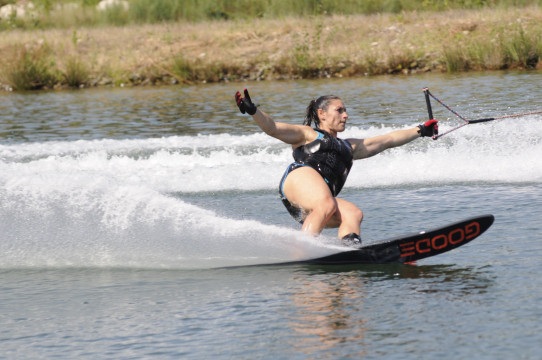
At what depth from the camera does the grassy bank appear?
21.0 m

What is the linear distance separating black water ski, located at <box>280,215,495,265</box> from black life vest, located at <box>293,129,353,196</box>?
0.60 metres

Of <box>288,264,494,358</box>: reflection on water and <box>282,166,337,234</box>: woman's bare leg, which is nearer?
<box>288,264,494,358</box>: reflection on water

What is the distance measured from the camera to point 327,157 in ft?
19.6

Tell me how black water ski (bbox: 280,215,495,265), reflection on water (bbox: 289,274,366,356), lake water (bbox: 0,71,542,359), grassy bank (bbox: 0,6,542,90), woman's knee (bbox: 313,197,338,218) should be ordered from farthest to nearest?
1. grassy bank (bbox: 0,6,542,90)
2. woman's knee (bbox: 313,197,338,218)
3. black water ski (bbox: 280,215,495,265)
4. lake water (bbox: 0,71,542,359)
5. reflection on water (bbox: 289,274,366,356)

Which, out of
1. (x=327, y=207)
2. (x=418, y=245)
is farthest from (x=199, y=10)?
(x=418, y=245)

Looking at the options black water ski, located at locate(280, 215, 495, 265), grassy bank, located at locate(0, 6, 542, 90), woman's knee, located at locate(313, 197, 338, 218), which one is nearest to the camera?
black water ski, located at locate(280, 215, 495, 265)

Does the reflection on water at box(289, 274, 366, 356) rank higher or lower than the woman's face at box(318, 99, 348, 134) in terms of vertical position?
lower

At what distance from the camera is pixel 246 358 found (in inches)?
162

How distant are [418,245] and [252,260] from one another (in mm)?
1142

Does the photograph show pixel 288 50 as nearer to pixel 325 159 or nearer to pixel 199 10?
pixel 199 10

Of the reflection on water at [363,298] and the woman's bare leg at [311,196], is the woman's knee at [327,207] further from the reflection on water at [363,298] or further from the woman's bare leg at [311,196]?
the reflection on water at [363,298]

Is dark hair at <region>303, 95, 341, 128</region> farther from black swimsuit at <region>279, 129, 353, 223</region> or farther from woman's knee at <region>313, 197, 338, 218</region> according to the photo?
woman's knee at <region>313, 197, 338, 218</region>

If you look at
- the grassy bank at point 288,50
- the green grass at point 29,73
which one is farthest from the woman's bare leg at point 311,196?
the green grass at point 29,73

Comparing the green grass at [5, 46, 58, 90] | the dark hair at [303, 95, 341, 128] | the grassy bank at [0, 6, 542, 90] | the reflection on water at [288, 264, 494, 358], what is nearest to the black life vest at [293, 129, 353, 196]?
the dark hair at [303, 95, 341, 128]
